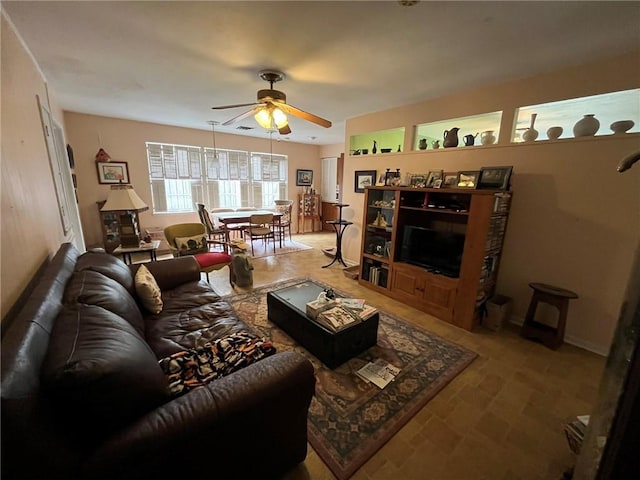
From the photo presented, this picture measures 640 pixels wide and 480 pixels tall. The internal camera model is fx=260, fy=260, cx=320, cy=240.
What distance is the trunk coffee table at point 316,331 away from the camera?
1.99 metres

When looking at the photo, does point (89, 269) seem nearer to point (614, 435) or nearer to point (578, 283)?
point (614, 435)

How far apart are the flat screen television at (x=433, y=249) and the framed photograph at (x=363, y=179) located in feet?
3.71

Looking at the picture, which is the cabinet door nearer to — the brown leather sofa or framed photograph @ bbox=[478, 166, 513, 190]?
framed photograph @ bbox=[478, 166, 513, 190]

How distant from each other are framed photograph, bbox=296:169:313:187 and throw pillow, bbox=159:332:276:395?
5.89m

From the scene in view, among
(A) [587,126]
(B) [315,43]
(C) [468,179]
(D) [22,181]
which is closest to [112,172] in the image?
(D) [22,181]

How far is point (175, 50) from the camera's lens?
2064mm

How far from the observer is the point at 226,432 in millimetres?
964

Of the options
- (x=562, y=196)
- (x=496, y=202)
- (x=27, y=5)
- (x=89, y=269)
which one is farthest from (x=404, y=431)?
(x=27, y=5)

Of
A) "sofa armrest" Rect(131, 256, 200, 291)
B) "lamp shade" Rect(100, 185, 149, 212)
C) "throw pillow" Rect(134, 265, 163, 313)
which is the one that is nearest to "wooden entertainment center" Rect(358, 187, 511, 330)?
"sofa armrest" Rect(131, 256, 200, 291)

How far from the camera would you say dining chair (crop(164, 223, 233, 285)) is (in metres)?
3.32

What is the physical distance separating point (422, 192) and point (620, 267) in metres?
1.74

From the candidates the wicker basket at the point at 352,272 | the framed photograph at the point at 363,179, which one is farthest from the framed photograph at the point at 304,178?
the wicker basket at the point at 352,272

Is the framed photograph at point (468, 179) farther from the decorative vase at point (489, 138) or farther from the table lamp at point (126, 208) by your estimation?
the table lamp at point (126, 208)

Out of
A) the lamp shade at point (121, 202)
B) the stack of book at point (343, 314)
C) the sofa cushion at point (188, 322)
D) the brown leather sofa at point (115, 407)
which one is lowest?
the stack of book at point (343, 314)
